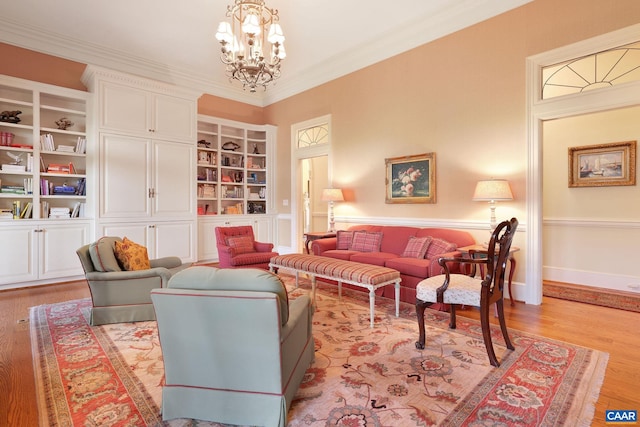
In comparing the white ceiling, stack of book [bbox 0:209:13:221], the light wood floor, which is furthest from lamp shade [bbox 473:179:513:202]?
stack of book [bbox 0:209:13:221]

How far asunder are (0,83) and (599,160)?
8375 mm

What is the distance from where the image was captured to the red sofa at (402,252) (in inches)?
150

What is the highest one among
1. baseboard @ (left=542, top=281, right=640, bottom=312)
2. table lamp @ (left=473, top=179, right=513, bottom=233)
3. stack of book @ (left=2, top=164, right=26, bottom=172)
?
stack of book @ (left=2, top=164, right=26, bottom=172)

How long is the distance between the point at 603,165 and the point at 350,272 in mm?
4113

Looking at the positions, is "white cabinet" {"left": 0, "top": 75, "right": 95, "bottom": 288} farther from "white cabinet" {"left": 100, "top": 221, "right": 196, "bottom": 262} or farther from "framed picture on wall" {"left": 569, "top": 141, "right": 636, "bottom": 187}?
"framed picture on wall" {"left": 569, "top": 141, "right": 636, "bottom": 187}

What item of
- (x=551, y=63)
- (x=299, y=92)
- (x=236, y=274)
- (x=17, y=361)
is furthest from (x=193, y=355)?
(x=299, y=92)

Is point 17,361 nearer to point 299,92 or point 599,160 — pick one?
point 299,92

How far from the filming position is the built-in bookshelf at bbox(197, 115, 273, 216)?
668 cm

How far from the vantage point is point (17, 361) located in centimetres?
245

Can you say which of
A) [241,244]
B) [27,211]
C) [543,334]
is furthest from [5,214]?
[543,334]

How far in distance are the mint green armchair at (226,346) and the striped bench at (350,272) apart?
153 cm

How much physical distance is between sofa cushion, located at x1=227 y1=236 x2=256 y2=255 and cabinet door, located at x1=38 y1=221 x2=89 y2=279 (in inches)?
88.3

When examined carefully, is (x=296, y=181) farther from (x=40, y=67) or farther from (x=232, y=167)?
(x=40, y=67)

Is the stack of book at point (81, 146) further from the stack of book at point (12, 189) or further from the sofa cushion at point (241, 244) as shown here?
the sofa cushion at point (241, 244)
